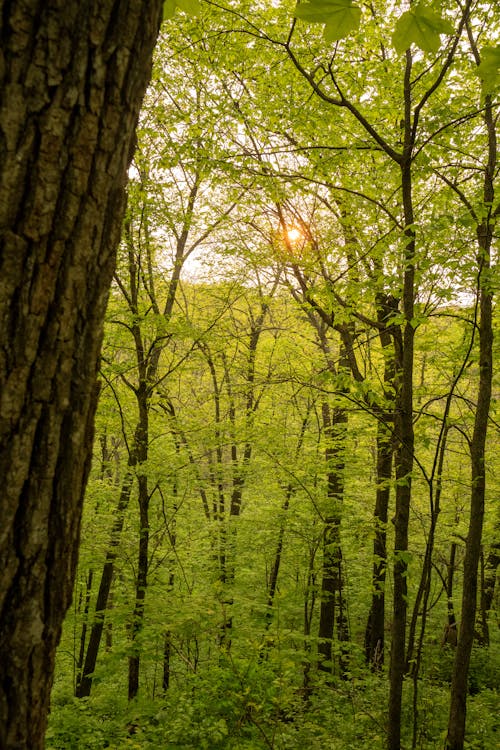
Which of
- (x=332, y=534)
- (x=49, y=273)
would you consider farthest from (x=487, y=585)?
(x=49, y=273)

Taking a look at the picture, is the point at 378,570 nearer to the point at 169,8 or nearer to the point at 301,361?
the point at 301,361

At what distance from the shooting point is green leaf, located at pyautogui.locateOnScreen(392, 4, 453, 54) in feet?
4.37

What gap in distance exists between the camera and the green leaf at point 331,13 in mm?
1168

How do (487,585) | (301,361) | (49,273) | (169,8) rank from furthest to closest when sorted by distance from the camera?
1. (487,585)
2. (301,361)
3. (169,8)
4. (49,273)

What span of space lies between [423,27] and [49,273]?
1.24 meters

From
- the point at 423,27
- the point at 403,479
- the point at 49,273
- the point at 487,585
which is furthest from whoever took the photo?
the point at 487,585

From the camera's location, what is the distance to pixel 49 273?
2.79 ft

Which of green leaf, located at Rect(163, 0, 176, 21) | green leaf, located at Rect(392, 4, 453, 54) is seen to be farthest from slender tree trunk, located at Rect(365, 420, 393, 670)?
→ green leaf, located at Rect(163, 0, 176, 21)

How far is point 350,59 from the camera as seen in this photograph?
6938 mm

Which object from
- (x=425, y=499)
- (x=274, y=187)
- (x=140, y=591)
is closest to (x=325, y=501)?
(x=140, y=591)

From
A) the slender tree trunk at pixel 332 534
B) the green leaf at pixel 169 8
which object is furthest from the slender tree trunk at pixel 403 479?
the slender tree trunk at pixel 332 534

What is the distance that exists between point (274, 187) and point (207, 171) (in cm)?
133

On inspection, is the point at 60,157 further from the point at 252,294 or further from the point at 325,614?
the point at 252,294

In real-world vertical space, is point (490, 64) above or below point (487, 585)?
above
